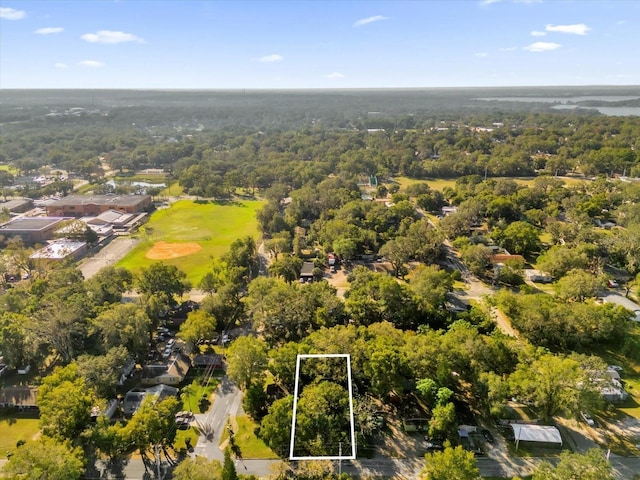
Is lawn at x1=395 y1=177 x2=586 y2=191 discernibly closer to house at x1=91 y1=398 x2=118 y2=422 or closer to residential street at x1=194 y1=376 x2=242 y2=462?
residential street at x1=194 y1=376 x2=242 y2=462

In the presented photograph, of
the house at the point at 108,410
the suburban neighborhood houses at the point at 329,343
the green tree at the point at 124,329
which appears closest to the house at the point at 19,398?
the suburban neighborhood houses at the point at 329,343

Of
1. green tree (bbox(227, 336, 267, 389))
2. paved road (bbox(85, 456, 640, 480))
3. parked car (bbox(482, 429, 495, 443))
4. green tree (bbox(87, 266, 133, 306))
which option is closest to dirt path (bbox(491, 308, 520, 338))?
parked car (bbox(482, 429, 495, 443))

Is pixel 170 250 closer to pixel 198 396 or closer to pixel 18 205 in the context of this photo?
pixel 198 396

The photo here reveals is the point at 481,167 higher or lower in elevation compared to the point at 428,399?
higher

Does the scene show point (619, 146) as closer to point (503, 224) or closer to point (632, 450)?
point (503, 224)

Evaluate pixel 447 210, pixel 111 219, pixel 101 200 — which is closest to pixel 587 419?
pixel 447 210

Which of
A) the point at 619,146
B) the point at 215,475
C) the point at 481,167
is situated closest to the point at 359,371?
the point at 215,475

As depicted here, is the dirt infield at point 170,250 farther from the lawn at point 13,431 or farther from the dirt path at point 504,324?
the dirt path at point 504,324
